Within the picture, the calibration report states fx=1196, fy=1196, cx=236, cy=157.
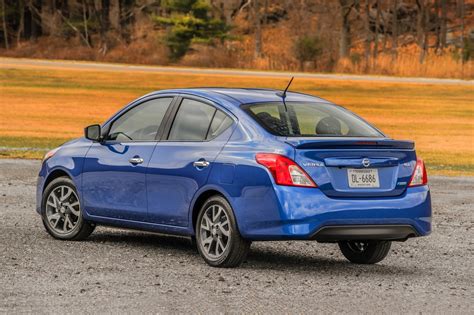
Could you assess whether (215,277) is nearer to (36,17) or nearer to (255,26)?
(255,26)

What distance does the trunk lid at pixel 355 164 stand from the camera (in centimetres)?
903

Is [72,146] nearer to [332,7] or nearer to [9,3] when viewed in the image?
[332,7]

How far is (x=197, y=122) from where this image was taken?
396 inches

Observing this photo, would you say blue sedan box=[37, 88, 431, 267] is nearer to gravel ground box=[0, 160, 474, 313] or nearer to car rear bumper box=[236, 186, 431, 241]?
car rear bumper box=[236, 186, 431, 241]

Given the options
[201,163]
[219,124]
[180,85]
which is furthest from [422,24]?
[201,163]

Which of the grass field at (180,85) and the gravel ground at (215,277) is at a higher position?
the gravel ground at (215,277)

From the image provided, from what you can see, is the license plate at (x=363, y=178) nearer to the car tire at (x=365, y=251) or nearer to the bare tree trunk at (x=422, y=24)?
the car tire at (x=365, y=251)

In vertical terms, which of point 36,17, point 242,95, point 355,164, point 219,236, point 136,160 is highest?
point 242,95

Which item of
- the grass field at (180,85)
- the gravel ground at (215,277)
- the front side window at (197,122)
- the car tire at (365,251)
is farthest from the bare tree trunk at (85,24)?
the car tire at (365,251)

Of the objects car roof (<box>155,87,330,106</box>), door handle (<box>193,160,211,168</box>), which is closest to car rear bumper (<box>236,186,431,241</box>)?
door handle (<box>193,160,211,168</box>)

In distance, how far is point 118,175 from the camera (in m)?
10.5

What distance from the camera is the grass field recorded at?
1069 inches

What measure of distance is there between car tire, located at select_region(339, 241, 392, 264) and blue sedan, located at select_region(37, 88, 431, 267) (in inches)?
0.4

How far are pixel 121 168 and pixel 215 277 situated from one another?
1882 mm
